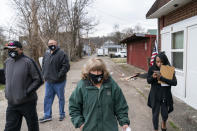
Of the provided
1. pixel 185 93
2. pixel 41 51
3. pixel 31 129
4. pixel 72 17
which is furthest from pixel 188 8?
pixel 72 17

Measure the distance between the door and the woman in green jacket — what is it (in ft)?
11.8

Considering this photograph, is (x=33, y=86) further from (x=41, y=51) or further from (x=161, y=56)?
(x=41, y=51)

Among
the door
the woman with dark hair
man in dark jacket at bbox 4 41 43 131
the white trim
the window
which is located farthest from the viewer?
the window

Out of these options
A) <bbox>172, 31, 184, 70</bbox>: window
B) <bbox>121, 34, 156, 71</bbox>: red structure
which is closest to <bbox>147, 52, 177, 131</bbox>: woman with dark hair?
<bbox>172, 31, 184, 70</bbox>: window

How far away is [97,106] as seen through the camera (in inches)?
79.4

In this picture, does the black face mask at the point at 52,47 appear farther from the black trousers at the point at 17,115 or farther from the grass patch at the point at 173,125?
the grass patch at the point at 173,125

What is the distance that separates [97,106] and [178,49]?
16.1 feet

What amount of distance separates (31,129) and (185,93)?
4.69 m

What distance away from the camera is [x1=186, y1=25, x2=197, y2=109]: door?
188 inches

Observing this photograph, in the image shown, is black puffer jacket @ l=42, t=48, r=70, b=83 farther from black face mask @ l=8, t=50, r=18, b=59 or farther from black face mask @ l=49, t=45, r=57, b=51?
black face mask @ l=8, t=50, r=18, b=59

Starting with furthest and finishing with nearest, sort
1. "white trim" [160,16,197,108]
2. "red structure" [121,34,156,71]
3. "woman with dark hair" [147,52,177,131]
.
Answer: "red structure" [121,34,156,71]
"white trim" [160,16,197,108]
"woman with dark hair" [147,52,177,131]

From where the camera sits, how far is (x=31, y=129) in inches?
121

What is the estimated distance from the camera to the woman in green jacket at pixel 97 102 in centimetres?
202

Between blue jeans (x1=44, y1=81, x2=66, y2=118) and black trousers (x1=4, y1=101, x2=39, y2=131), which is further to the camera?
blue jeans (x1=44, y1=81, x2=66, y2=118)
